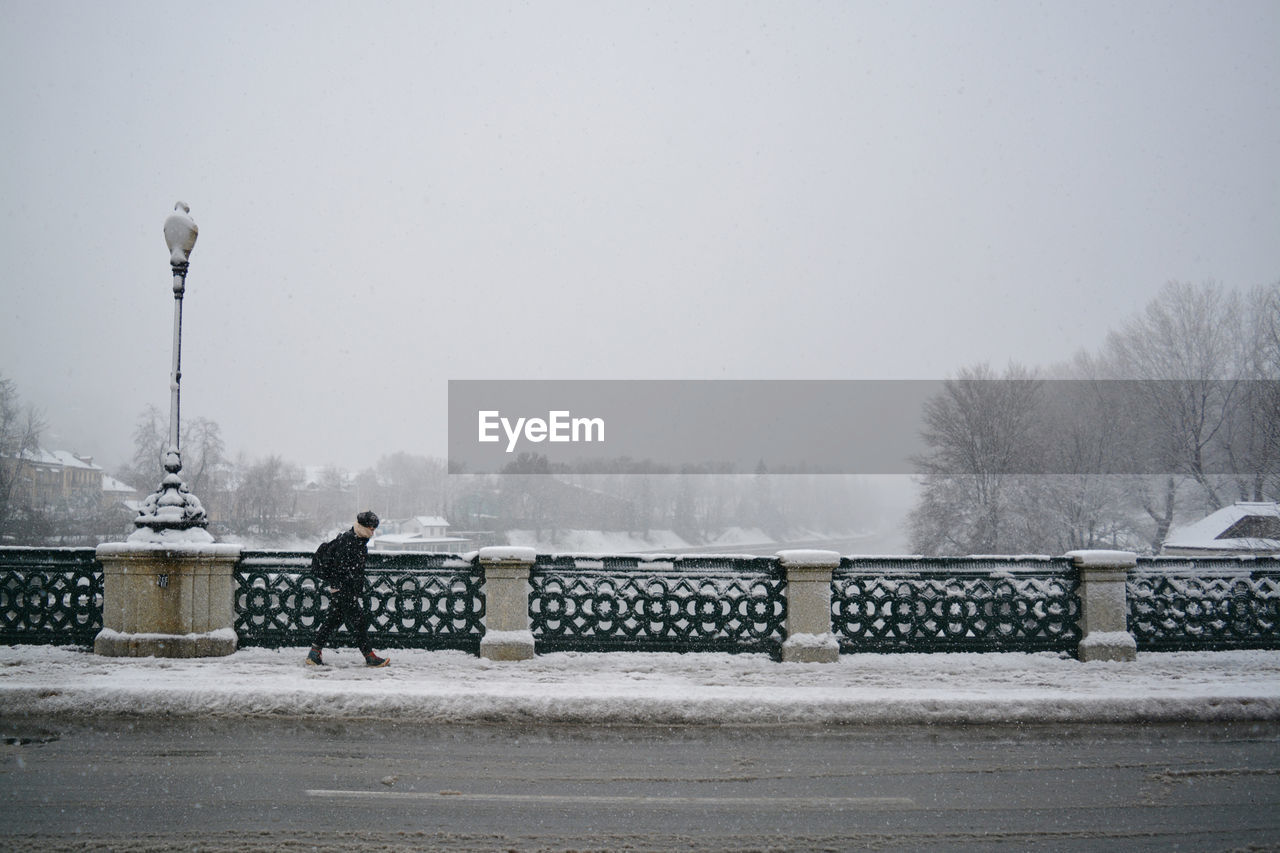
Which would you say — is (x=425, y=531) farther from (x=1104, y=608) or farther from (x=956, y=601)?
(x=1104, y=608)

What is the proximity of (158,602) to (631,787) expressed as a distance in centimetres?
626

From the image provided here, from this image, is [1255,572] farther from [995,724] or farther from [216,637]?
[216,637]

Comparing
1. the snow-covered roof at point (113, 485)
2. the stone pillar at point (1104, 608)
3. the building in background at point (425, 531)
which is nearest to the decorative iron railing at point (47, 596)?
the stone pillar at point (1104, 608)

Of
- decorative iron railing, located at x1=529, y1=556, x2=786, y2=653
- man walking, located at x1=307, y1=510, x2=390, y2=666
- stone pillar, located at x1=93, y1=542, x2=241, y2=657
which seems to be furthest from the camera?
decorative iron railing, located at x1=529, y1=556, x2=786, y2=653

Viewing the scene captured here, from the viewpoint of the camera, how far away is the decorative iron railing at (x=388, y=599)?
953 cm

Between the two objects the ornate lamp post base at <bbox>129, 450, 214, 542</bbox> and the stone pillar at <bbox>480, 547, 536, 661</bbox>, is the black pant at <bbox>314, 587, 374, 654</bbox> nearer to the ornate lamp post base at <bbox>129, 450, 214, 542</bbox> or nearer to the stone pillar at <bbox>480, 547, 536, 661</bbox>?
the stone pillar at <bbox>480, 547, 536, 661</bbox>

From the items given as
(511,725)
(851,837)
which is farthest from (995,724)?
(511,725)

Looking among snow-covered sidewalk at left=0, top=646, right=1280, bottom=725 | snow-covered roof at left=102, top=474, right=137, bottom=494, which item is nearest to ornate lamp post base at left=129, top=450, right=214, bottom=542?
snow-covered sidewalk at left=0, top=646, right=1280, bottom=725

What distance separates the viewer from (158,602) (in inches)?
361

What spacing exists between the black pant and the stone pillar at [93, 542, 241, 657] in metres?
1.28

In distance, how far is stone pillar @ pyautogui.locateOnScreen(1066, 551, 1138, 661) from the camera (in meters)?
9.41

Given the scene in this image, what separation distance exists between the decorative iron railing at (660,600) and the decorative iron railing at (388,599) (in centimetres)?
81

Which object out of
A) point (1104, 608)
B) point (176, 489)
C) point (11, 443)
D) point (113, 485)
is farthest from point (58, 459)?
point (1104, 608)

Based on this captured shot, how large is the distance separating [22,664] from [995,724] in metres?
9.62
